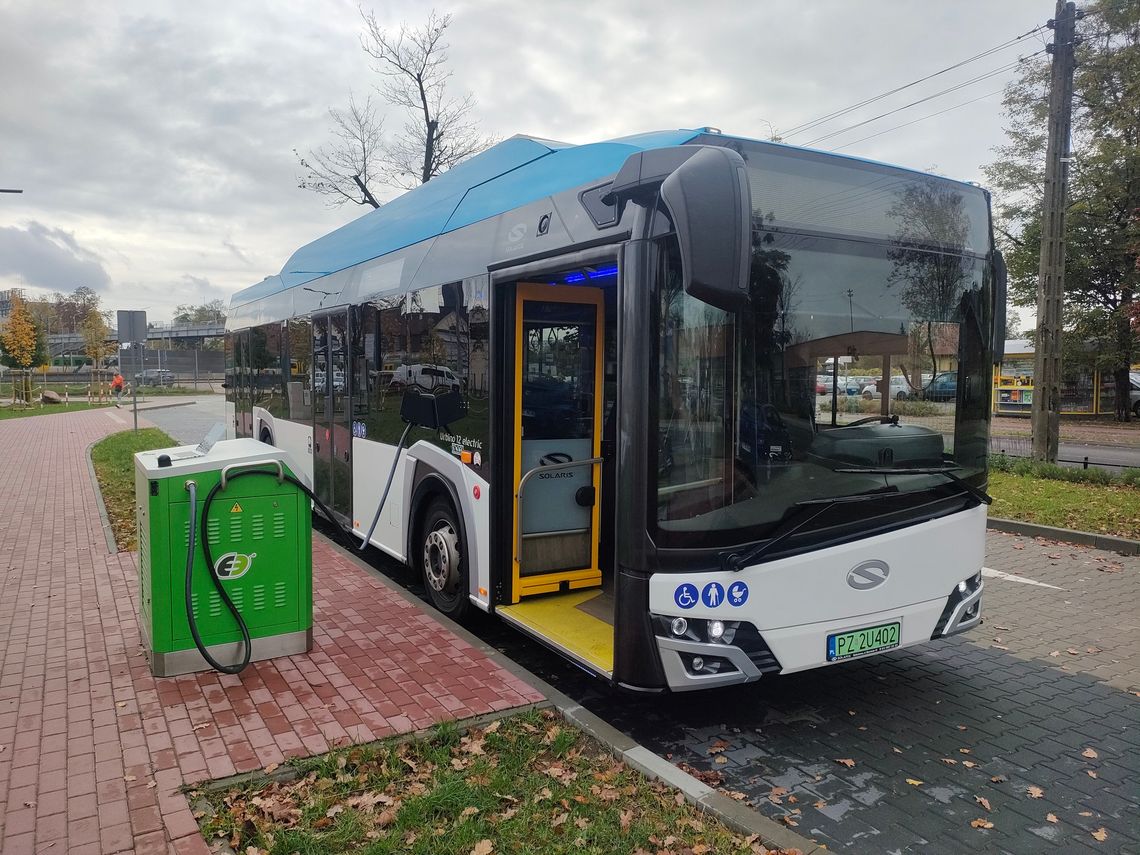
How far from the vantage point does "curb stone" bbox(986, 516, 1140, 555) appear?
29.3ft

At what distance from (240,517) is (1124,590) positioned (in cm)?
764

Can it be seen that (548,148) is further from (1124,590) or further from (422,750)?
(1124,590)

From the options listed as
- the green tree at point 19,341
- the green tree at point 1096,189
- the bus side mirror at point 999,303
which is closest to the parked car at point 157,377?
the green tree at point 19,341

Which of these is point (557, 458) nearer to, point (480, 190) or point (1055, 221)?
point (480, 190)

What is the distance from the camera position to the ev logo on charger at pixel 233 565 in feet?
15.6

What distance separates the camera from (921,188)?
4465 mm

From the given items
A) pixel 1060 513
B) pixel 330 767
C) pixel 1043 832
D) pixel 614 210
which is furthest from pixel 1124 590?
pixel 330 767

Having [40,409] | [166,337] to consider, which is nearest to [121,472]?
[40,409]

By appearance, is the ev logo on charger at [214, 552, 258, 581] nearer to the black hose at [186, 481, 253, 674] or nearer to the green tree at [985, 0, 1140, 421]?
the black hose at [186, 481, 253, 674]

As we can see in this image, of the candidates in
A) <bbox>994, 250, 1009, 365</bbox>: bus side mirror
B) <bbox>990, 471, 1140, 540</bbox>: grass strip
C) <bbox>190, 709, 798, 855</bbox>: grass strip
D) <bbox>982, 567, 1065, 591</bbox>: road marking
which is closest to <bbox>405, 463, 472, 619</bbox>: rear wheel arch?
<bbox>190, 709, 798, 855</bbox>: grass strip

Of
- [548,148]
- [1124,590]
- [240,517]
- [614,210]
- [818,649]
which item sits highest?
[548,148]

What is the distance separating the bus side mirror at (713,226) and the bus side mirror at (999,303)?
2.24 meters

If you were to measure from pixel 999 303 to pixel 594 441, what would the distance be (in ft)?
8.82

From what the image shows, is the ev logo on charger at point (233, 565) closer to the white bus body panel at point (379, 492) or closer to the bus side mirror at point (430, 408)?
the bus side mirror at point (430, 408)
